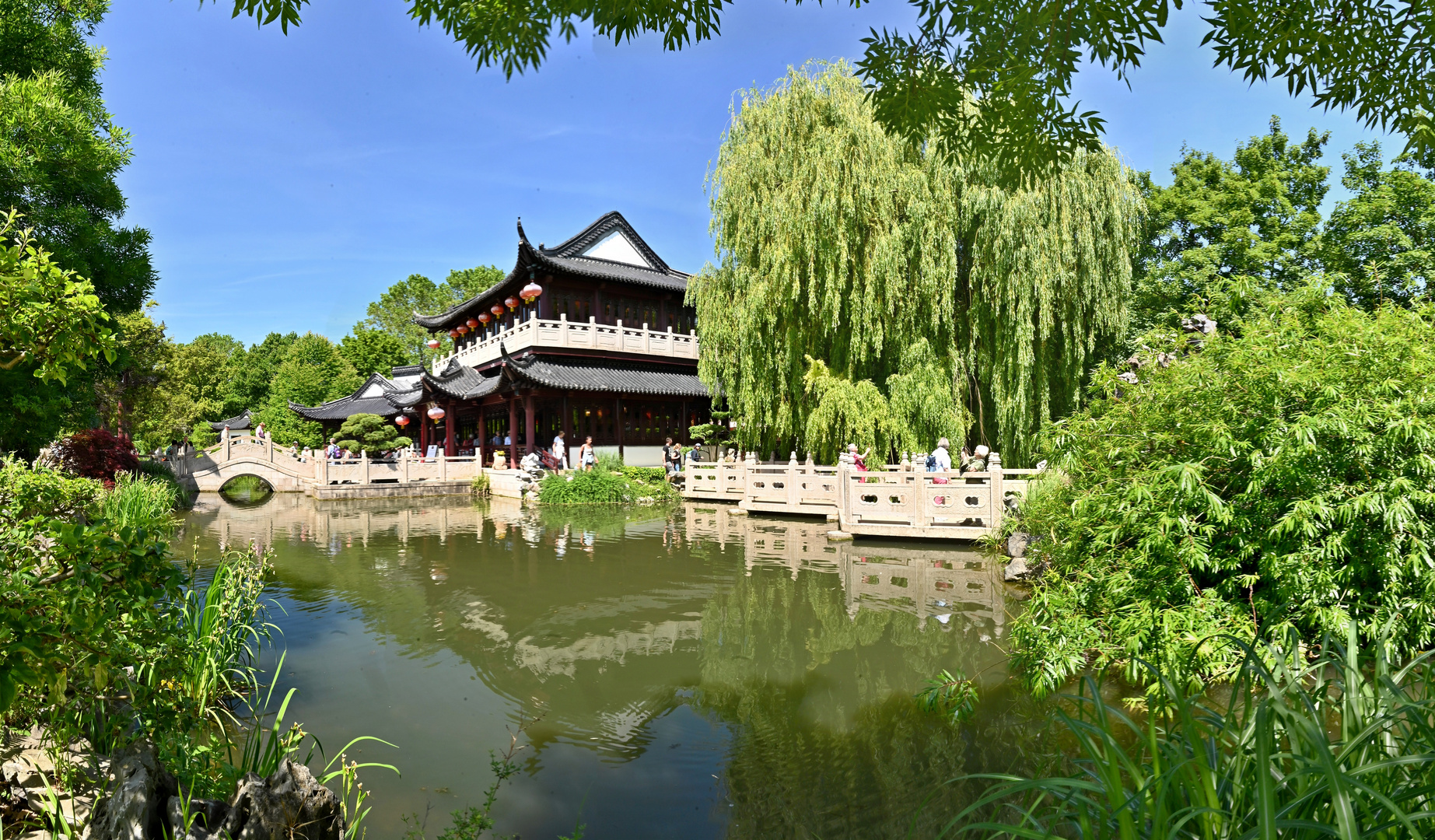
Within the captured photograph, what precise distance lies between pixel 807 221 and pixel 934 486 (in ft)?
17.4

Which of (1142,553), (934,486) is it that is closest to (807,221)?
(934,486)

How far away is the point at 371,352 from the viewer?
38.2 metres

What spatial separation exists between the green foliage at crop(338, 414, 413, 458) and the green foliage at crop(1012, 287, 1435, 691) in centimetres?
1980

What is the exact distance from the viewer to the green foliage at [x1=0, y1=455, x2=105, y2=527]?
270cm

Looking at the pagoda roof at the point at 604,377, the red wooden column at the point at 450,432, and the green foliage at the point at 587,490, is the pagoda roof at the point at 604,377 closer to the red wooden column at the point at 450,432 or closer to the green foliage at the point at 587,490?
the green foliage at the point at 587,490

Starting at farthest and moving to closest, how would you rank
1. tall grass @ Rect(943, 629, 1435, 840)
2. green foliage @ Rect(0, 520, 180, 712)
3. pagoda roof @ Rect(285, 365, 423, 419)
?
pagoda roof @ Rect(285, 365, 423, 419)
green foliage @ Rect(0, 520, 180, 712)
tall grass @ Rect(943, 629, 1435, 840)

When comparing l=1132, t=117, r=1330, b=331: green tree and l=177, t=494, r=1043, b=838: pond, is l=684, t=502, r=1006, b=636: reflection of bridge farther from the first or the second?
l=1132, t=117, r=1330, b=331: green tree

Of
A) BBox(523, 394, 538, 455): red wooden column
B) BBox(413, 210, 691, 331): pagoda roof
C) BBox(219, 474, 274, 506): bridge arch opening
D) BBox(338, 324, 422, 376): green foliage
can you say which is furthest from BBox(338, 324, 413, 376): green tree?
BBox(523, 394, 538, 455): red wooden column

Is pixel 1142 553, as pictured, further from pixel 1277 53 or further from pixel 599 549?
pixel 599 549

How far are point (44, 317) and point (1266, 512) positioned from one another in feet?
15.1

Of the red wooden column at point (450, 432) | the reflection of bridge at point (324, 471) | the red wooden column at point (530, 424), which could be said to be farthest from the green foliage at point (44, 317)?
the red wooden column at point (450, 432)

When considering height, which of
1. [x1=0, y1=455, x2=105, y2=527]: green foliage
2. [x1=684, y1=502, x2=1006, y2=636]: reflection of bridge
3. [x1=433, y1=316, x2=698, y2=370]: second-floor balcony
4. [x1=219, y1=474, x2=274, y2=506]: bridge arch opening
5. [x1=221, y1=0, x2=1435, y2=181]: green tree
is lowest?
[x1=684, y1=502, x2=1006, y2=636]: reflection of bridge

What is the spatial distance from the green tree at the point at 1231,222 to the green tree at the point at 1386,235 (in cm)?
54

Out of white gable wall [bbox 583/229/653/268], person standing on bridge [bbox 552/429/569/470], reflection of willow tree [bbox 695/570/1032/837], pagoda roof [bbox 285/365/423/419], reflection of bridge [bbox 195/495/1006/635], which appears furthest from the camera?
pagoda roof [bbox 285/365/423/419]
